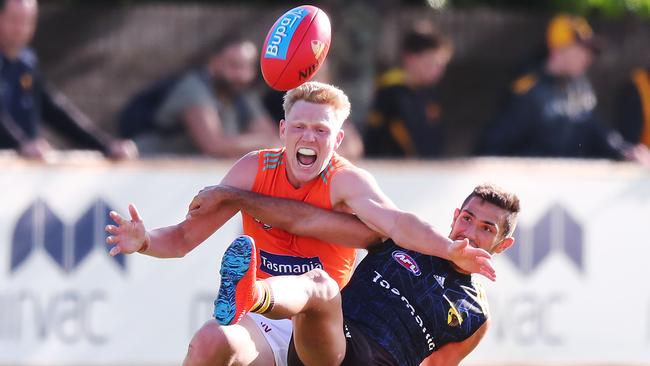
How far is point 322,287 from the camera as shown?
6723mm

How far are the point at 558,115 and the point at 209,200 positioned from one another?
4.92 metres

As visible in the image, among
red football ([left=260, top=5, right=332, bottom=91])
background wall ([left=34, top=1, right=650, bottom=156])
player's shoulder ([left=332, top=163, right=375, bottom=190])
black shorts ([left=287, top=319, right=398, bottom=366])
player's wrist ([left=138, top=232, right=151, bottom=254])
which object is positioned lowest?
black shorts ([left=287, top=319, right=398, bottom=366])

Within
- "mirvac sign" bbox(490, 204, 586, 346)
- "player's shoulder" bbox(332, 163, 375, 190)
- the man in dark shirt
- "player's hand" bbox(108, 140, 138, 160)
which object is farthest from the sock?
"mirvac sign" bbox(490, 204, 586, 346)

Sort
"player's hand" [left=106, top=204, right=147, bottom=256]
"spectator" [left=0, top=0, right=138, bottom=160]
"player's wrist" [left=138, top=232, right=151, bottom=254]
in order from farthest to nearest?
"spectator" [left=0, top=0, right=138, bottom=160] < "player's wrist" [left=138, top=232, right=151, bottom=254] < "player's hand" [left=106, top=204, right=147, bottom=256]

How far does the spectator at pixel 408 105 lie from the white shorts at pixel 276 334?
401cm

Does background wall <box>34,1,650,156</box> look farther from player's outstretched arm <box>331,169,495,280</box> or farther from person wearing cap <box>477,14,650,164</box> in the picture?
player's outstretched arm <box>331,169,495,280</box>

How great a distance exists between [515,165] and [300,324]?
4.57 m

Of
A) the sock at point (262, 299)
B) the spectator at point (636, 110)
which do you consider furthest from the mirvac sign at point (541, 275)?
the sock at point (262, 299)

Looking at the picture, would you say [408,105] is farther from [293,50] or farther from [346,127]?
[293,50]

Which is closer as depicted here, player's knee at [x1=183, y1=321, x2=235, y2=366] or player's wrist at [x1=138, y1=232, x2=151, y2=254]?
player's knee at [x1=183, y1=321, x2=235, y2=366]

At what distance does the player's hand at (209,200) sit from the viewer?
7152 mm

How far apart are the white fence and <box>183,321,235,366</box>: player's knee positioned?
3.70 metres

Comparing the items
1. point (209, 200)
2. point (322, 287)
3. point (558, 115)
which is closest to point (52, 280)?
point (209, 200)

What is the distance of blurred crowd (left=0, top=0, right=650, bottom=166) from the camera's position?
34.5ft
